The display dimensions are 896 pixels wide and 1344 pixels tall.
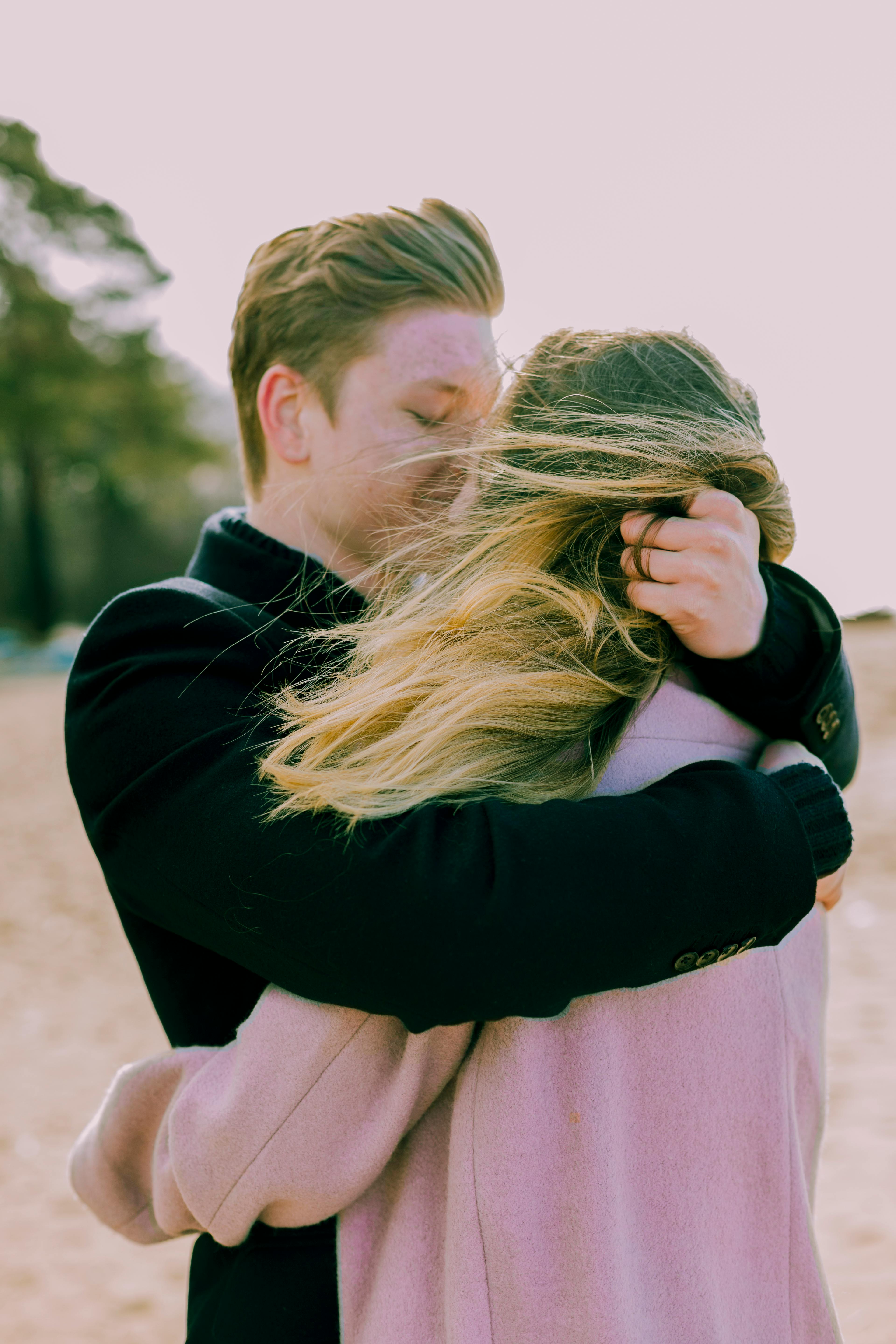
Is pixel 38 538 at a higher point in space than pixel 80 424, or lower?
lower

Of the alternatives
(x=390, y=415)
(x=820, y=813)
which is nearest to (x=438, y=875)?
(x=820, y=813)

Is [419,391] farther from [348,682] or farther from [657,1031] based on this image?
[657,1031]

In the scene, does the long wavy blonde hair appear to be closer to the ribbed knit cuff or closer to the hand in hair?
the hand in hair

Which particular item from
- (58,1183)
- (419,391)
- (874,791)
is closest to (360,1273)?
(419,391)

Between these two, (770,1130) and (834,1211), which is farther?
(834,1211)

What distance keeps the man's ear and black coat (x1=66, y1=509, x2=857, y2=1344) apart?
0.55 metres

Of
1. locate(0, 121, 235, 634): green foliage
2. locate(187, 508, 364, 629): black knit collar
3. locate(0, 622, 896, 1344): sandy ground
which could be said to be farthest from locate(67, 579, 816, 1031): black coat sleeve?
locate(0, 121, 235, 634): green foliage

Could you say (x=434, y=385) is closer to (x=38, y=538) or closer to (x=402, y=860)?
(x=402, y=860)

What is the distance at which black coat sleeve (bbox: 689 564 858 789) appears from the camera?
4.61 ft

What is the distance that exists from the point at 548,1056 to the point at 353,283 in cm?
137

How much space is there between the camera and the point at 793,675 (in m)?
1.45

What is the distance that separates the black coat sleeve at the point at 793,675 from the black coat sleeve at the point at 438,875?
6.8 inches

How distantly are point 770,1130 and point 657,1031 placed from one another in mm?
182

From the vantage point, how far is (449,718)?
1.24 meters
